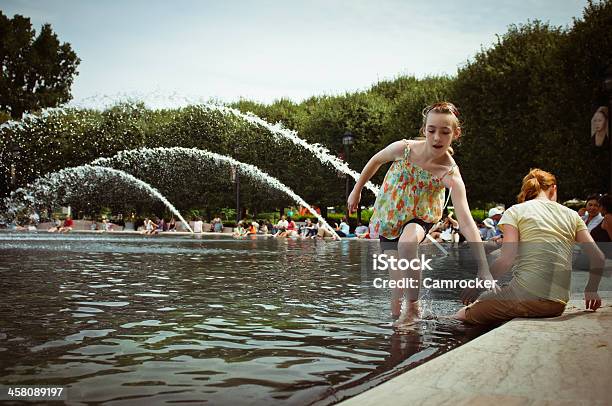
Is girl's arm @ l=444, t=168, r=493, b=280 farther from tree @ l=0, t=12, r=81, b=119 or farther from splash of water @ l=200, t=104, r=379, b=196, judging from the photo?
tree @ l=0, t=12, r=81, b=119

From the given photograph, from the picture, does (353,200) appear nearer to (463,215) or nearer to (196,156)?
(463,215)

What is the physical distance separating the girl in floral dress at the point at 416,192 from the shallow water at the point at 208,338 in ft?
2.07

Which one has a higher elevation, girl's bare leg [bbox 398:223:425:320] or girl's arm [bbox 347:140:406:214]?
girl's arm [bbox 347:140:406:214]

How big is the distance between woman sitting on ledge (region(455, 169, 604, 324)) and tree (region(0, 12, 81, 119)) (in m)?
46.6

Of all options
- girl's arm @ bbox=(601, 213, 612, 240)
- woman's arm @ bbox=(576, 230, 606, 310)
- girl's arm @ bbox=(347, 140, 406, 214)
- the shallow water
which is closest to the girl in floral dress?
girl's arm @ bbox=(347, 140, 406, 214)

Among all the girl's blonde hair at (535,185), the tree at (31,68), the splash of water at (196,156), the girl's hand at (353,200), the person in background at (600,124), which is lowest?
the girl's hand at (353,200)

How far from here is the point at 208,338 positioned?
5242 millimetres

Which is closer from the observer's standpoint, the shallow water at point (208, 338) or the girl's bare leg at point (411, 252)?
the shallow water at point (208, 338)

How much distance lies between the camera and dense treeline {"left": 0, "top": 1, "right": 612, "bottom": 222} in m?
29.7

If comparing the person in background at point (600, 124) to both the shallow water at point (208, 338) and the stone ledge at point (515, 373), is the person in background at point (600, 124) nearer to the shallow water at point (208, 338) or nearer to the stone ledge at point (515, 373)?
the shallow water at point (208, 338)

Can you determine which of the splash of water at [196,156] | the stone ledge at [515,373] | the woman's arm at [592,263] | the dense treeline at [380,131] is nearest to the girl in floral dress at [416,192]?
the woman's arm at [592,263]

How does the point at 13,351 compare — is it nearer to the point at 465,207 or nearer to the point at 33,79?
the point at 465,207

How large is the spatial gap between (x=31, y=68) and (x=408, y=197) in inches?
1857

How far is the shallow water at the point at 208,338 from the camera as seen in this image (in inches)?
147
